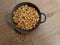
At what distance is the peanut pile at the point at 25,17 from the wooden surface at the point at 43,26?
0.05 m

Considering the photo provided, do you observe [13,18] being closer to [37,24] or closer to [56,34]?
[37,24]

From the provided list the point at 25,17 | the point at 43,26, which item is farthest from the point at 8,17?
the point at 43,26

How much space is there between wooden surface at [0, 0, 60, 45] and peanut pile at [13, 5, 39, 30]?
0.17 ft

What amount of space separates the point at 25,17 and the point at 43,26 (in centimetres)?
14

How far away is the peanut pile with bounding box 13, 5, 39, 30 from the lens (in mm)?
1030

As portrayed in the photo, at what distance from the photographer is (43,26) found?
3.53 ft

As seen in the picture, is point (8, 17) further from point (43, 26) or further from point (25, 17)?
point (43, 26)

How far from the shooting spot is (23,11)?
105cm

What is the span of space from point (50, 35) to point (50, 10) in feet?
0.57

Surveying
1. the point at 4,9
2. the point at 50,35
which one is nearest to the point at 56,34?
the point at 50,35

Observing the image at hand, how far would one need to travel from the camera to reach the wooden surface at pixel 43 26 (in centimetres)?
103

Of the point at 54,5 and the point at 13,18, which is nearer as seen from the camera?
the point at 13,18

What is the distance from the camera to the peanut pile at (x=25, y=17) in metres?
1.03

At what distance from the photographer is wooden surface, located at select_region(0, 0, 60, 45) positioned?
Result: 1.03 m
